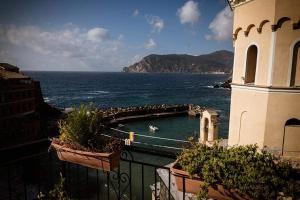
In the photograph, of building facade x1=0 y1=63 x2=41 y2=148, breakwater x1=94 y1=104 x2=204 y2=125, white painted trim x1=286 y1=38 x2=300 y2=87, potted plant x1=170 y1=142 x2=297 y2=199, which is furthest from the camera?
breakwater x1=94 y1=104 x2=204 y2=125

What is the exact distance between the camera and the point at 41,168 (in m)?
32.0

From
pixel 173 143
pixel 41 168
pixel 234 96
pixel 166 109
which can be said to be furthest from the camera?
pixel 166 109

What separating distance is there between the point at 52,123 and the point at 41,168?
16.6m

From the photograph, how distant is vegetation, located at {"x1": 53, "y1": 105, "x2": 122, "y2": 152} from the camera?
189 inches

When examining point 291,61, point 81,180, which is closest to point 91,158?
point 291,61

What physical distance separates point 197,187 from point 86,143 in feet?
7.05

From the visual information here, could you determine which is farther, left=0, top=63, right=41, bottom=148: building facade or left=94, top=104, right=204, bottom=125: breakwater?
left=94, top=104, right=204, bottom=125: breakwater

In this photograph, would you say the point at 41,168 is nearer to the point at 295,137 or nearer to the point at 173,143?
the point at 173,143

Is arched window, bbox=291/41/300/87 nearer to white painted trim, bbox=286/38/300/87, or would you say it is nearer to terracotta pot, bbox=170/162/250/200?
white painted trim, bbox=286/38/300/87

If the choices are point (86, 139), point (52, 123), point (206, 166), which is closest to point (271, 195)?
point (206, 166)

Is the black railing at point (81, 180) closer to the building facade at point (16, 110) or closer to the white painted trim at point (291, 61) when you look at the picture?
the building facade at point (16, 110)

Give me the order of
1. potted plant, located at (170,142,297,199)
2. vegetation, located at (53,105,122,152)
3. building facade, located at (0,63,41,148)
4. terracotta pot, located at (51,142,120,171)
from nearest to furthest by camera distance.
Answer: potted plant, located at (170,142,297,199), terracotta pot, located at (51,142,120,171), vegetation, located at (53,105,122,152), building facade, located at (0,63,41,148)

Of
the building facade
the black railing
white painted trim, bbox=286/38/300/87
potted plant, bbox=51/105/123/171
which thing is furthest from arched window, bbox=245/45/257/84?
the building facade

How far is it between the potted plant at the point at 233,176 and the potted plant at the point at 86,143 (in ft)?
3.61
